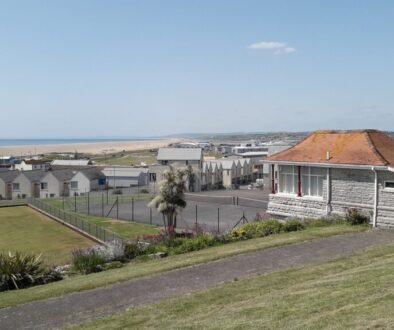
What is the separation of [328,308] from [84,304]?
5.76 m

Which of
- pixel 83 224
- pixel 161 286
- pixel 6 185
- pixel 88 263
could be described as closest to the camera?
pixel 161 286

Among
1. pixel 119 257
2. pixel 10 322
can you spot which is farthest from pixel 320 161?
pixel 10 322

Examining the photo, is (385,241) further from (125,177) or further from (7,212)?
(125,177)

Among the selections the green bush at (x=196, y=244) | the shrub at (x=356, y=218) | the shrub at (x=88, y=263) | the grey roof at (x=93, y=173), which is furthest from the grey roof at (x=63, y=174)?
the shrub at (x=356, y=218)

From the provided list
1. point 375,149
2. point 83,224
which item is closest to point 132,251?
point 375,149

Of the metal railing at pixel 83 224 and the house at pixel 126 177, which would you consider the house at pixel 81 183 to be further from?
the metal railing at pixel 83 224

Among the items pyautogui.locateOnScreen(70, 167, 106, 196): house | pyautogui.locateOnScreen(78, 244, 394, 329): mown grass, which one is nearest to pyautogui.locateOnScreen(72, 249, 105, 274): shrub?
pyautogui.locateOnScreen(78, 244, 394, 329): mown grass

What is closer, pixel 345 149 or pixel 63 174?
pixel 345 149

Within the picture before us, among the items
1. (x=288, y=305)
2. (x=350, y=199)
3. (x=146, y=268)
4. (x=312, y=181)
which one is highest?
(x=312, y=181)

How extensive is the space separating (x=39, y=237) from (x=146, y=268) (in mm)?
25556

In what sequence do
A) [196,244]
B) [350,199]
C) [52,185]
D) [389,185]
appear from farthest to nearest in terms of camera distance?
1. [52,185]
2. [350,199]
3. [389,185]
4. [196,244]

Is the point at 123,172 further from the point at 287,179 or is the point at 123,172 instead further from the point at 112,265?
the point at 112,265

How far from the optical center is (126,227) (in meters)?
43.0

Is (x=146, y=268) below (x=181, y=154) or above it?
below
